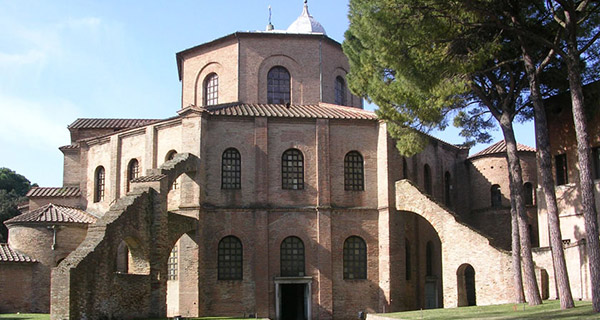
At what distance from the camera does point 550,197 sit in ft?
59.7

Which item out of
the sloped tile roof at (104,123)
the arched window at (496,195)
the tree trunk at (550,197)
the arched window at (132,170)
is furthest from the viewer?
the arched window at (496,195)

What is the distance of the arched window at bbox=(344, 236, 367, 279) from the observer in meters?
A: 25.5

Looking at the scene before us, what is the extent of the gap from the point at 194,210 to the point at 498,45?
1226 cm

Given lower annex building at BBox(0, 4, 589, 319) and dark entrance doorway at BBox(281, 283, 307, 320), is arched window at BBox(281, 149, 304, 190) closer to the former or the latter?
lower annex building at BBox(0, 4, 589, 319)

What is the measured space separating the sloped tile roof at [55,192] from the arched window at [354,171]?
12334 mm

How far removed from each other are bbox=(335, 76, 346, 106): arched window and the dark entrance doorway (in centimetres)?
873

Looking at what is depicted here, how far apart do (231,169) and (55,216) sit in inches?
296

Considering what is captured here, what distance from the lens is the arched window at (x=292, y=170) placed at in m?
25.9

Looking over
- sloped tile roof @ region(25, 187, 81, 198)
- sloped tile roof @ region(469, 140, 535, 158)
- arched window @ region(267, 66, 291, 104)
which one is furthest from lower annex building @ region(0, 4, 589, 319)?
sloped tile roof @ region(469, 140, 535, 158)

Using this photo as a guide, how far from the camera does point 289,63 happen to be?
29.5 metres

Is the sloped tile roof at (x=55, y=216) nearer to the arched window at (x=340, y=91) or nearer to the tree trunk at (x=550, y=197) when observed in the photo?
the arched window at (x=340, y=91)

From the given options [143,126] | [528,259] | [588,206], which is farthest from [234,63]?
[588,206]

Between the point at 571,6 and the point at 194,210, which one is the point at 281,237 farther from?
the point at 571,6

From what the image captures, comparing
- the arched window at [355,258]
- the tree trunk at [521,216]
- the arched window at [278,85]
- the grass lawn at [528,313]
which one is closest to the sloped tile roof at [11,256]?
the arched window at [278,85]
